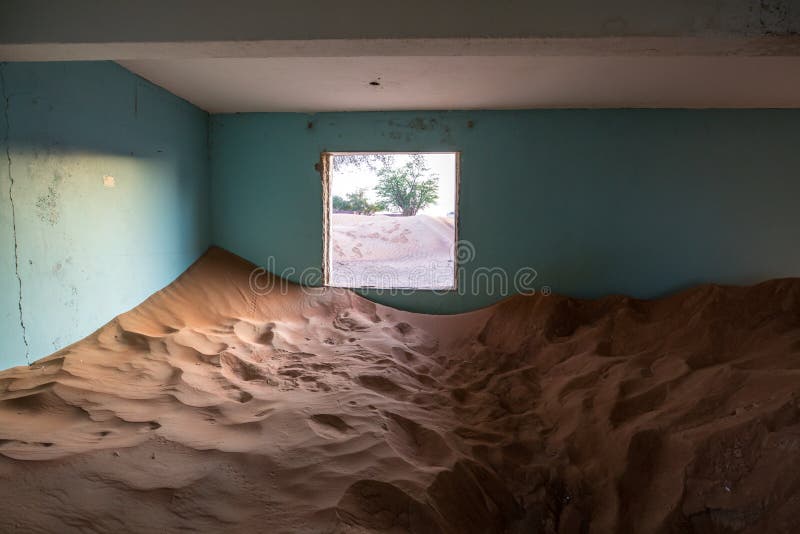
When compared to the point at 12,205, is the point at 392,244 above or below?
below

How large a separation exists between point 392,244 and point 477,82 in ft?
24.6

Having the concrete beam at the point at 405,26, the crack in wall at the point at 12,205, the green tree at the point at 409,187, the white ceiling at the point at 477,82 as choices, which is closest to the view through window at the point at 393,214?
the green tree at the point at 409,187

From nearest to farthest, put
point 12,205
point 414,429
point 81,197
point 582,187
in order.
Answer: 1. point 414,429
2. point 12,205
3. point 81,197
4. point 582,187

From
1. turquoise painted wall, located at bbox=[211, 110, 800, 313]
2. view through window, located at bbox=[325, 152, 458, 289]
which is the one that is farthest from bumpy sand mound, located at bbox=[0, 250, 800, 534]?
view through window, located at bbox=[325, 152, 458, 289]

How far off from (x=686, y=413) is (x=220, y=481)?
2036 mm

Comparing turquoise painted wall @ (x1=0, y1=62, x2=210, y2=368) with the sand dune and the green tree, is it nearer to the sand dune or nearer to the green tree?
the sand dune

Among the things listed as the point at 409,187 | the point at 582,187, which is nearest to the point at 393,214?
the point at 409,187

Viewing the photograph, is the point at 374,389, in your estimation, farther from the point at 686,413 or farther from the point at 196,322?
the point at 196,322

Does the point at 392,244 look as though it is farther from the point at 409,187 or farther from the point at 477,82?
the point at 477,82

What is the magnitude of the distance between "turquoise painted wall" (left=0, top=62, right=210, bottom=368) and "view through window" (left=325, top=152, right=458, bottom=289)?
16.2 ft

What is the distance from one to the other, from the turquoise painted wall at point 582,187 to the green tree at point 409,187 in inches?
304

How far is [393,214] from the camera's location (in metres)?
13.4

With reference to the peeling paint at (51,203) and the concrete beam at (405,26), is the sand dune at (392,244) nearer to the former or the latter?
the peeling paint at (51,203)

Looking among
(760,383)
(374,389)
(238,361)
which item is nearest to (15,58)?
(238,361)
